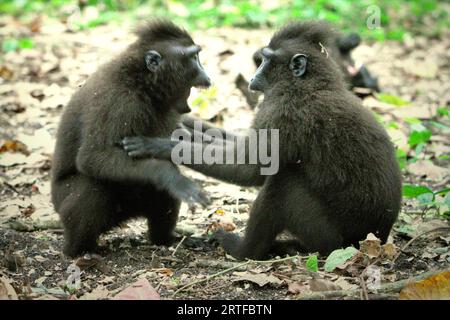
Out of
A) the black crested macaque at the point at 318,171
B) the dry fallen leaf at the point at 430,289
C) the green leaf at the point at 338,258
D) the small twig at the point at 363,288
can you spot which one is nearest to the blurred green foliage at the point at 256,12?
the black crested macaque at the point at 318,171

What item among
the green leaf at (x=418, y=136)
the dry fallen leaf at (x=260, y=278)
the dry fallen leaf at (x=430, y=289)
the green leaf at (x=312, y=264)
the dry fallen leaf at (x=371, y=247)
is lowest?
the green leaf at (x=418, y=136)

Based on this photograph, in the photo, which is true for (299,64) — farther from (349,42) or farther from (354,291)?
(349,42)

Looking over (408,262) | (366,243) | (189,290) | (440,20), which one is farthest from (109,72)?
(440,20)

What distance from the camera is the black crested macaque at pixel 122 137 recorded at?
5.08 m

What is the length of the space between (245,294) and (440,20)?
11.4 metres

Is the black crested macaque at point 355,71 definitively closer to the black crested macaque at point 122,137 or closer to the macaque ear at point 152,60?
the black crested macaque at point 122,137

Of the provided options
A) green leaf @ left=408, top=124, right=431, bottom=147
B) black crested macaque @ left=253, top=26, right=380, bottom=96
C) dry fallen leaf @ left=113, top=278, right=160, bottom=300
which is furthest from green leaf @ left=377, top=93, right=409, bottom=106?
dry fallen leaf @ left=113, top=278, right=160, bottom=300

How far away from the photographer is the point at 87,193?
527 centimetres

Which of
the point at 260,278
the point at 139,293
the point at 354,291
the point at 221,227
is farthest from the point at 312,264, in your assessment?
the point at 221,227

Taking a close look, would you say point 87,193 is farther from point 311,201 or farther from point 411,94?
point 411,94

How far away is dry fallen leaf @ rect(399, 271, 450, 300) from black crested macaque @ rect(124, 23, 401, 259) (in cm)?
105

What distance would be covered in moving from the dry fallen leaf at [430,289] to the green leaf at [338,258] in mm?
662

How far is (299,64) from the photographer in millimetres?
5273

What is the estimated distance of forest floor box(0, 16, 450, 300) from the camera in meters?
4.58
